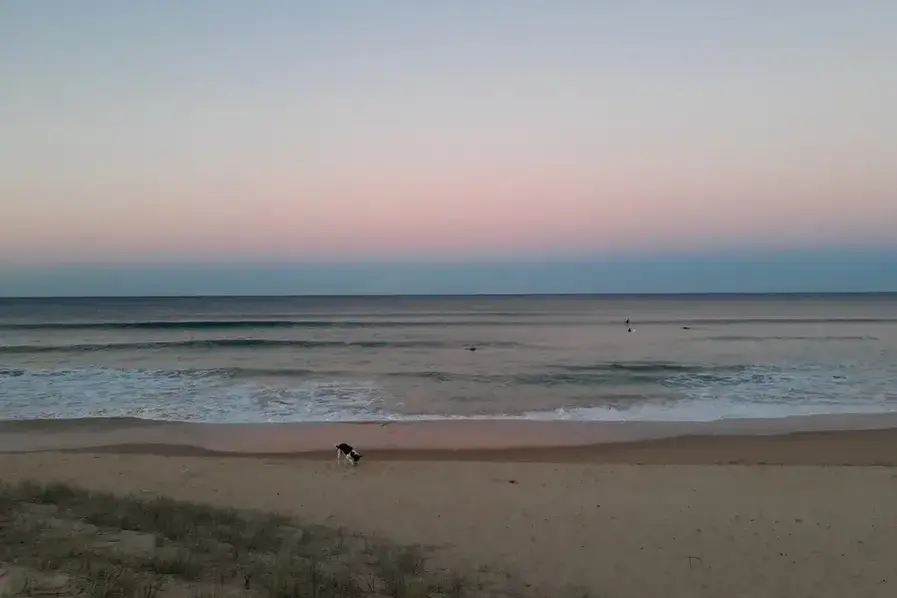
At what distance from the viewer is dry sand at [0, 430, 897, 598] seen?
20.6ft

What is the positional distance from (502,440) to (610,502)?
481 cm

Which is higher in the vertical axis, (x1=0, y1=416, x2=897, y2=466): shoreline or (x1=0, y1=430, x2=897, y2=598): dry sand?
(x1=0, y1=430, x2=897, y2=598): dry sand

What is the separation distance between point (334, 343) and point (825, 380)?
25.7 metres

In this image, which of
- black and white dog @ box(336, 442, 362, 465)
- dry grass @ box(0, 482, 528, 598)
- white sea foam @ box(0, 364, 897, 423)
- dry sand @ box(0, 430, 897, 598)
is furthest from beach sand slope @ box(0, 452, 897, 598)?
white sea foam @ box(0, 364, 897, 423)

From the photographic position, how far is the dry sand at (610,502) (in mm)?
6289

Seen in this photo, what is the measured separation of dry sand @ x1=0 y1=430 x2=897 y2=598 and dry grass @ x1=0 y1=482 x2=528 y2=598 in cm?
82

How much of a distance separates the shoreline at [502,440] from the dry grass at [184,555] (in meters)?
4.70

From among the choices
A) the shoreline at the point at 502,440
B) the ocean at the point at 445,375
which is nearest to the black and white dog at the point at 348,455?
the shoreline at the point at 502,440

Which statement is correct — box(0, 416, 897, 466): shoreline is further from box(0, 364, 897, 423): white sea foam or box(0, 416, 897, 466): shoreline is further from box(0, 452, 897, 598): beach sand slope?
box(0, 364, 897, 423): white sea foam

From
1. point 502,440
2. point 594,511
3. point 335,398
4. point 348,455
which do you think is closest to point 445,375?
point 335,398

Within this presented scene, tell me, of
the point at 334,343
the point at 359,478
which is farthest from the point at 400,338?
the point at 359,478

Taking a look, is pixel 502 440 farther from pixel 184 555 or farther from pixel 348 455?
pixel 184 555

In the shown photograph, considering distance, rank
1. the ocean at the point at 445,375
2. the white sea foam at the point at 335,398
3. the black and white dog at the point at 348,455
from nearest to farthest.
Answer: the black and white dog at the point at 348,455
the white sea foam at the point at 335,398
the ocean at the point at 445,375

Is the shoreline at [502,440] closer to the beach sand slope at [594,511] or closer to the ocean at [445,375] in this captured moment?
the beach sand slope at [594,511]
